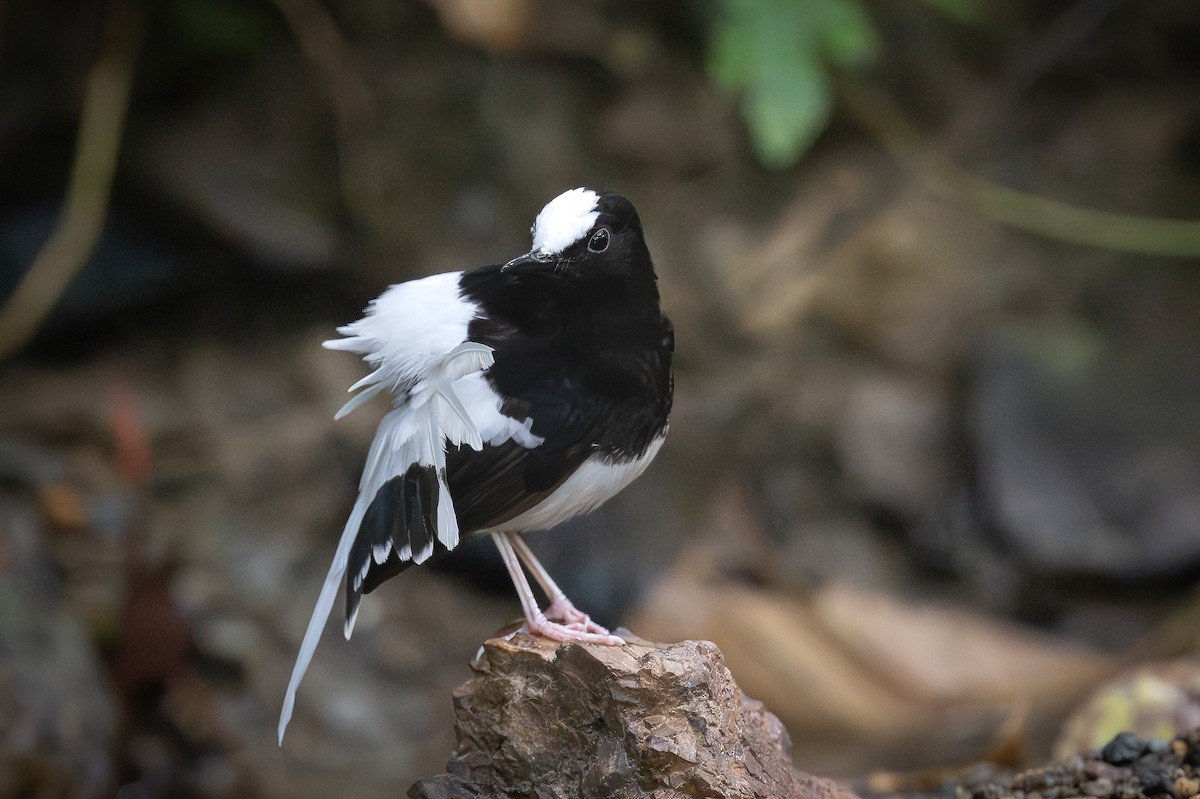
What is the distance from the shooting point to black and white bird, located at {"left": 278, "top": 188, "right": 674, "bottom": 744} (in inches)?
78.7

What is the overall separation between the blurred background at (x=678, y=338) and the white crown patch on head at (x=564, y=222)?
226 centimetres

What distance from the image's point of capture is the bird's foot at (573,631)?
6.60 ft

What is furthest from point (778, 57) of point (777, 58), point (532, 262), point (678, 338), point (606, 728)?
point (606, 728)

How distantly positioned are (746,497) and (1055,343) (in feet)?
4.83

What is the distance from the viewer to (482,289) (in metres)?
2.15

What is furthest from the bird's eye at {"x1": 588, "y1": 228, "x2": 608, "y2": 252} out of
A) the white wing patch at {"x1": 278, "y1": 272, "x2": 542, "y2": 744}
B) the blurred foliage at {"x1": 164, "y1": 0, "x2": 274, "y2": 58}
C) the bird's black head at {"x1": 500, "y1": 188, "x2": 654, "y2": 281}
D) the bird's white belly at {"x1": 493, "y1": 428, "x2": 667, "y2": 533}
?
the blurred foliage at {"x1": 164, "y1": 0, "x2": 274, "y2": 58}

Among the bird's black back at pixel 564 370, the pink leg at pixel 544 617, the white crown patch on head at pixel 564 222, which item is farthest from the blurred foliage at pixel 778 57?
the pink leg at pixel 544 617

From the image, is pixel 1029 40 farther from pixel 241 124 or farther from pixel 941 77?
pixel 241 124

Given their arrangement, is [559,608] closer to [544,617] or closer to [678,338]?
[544,617]

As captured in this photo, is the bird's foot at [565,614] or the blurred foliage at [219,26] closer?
the bird's foot at [565,614]

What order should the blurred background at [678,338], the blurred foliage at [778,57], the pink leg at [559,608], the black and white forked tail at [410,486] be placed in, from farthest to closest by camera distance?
the blurred background at [678,338] < the blurred foliage at [778,57] < the pink leg at [559,608] < the black and white forked tail at [410,486]

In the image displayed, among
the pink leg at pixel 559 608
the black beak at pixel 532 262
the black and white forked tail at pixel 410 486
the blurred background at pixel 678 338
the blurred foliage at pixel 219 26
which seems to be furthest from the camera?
the blurred foliage at pixel 219 26

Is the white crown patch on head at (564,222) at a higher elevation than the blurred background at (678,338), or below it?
below

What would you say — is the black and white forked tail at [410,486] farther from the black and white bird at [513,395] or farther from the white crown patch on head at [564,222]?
the white crown patch on head at [564,222]
